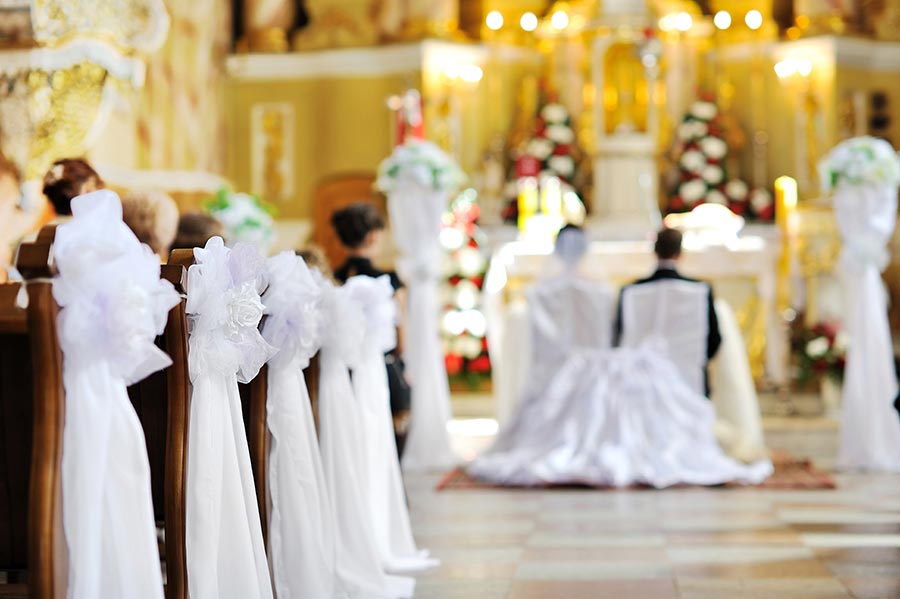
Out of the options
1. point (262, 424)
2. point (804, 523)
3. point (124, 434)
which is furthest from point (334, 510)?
point (804, 523)

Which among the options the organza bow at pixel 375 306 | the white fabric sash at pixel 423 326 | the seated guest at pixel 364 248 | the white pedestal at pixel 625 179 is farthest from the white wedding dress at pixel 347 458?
the white pedestal at pixel 625 179

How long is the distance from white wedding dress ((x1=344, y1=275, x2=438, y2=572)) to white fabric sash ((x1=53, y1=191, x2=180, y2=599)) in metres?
2.07

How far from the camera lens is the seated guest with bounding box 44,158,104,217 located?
4.48m

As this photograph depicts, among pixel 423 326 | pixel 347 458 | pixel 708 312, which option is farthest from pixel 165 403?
pixel 423 326

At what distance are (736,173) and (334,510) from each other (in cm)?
1059

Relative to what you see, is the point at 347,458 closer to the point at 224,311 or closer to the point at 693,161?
the point at 224,311

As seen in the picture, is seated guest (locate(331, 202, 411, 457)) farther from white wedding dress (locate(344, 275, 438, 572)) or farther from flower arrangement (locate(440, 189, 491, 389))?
flower arrangement (locate(440, 189, 491, 389))

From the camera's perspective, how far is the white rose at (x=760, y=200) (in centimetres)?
1387

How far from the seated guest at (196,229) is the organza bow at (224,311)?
194 cm

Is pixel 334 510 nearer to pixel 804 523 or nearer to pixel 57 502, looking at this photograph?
pixel 57 502

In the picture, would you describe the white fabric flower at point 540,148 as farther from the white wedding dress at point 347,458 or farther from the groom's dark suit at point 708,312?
the white wedding dress at point 347,458

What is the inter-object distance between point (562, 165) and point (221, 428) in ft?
36.3

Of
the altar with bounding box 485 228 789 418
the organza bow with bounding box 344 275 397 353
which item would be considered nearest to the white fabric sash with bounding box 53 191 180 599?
the organza bow with bounding box 344 275 397 353

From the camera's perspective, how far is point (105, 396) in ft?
9.03
